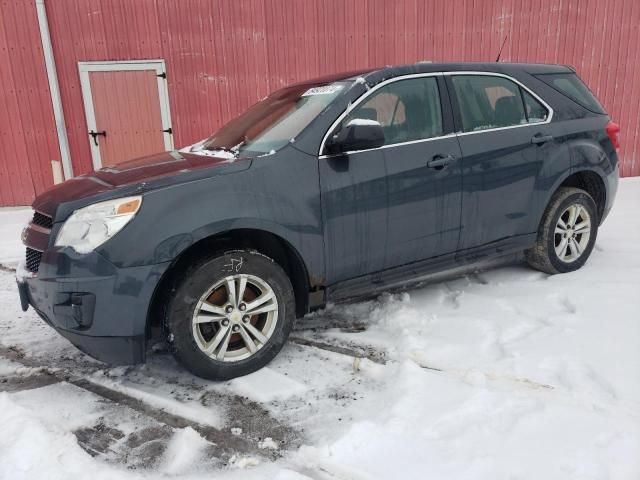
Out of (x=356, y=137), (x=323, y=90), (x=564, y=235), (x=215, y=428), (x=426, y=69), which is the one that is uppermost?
(x=426, y=69)

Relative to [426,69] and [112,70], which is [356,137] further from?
[112,70]

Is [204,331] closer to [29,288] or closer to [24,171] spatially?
[29,288]

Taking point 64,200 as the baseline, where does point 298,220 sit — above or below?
below

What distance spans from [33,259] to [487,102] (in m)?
3.25

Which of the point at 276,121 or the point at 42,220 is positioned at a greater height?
the point at 276,121

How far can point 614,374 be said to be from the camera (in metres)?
2.56

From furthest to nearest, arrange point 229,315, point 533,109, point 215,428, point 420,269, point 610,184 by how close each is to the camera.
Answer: point 610,184 → point 533,109 → point 420,269 → point 229,315 → point 215,428

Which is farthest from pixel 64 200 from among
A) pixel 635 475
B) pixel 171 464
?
pixel 635 475

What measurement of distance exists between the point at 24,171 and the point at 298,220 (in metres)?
6.42

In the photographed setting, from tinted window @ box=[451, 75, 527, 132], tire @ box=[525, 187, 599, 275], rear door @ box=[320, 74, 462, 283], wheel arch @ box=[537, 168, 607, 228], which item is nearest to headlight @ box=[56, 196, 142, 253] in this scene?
rear door @ box=[320, 74, 462, 283]

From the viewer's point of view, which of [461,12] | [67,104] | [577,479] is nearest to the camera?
[577,479]

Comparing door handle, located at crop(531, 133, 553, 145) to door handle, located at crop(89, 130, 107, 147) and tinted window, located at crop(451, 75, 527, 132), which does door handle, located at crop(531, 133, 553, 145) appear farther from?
door handle, located at crop(89, 130, 107, 147)

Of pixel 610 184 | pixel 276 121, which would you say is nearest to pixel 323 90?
pixel 276 121

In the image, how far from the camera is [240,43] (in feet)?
24.0
